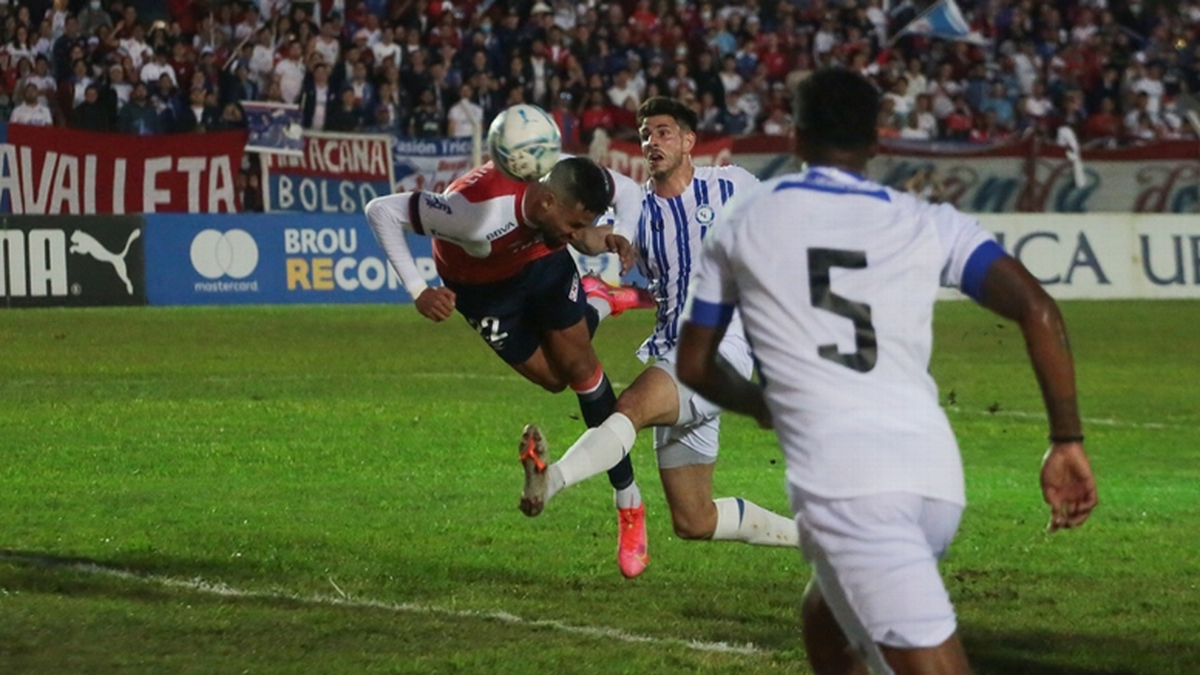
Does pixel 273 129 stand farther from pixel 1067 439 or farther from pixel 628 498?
pixel 1067 439

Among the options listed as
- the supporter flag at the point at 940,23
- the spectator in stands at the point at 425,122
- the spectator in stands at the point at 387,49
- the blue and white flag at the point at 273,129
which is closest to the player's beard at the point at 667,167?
the blue and white flag at the point at 273,129

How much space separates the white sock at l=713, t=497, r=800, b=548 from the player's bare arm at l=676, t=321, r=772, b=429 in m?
3.88

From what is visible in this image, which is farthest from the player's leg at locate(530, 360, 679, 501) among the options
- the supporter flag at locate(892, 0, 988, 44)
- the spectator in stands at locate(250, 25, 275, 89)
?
the supporter flag at locate(892, 0, 988, 44)

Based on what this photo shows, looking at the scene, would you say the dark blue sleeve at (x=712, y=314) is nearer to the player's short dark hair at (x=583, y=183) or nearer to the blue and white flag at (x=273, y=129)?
the player's short dark hair at (x=583, y=183)

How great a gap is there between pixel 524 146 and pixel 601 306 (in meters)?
1.59

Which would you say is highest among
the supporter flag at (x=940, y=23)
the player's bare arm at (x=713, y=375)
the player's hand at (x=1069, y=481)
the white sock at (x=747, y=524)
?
the supporter flag at (x=940, y=23)

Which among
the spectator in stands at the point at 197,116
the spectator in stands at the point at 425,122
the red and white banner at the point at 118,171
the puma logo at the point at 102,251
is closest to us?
the red and white banner at the point at 118,171

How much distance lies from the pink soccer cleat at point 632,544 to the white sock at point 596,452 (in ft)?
1.92

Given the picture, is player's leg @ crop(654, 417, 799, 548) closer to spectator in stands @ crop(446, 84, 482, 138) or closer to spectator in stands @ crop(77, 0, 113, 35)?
spectator in stands @ crop(446, 84, 482, 138)

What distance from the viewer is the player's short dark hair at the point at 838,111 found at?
13.2 ft

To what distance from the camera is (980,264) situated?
400 centimetres

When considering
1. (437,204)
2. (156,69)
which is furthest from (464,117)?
(437,204)

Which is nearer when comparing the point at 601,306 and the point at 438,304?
the point at 438,304

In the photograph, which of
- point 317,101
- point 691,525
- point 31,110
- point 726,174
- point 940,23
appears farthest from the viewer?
point 940,23
